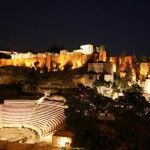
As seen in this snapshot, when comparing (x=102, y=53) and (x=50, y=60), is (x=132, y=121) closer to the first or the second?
(x=102, y=53)

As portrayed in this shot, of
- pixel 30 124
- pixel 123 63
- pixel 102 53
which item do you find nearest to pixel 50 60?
pixel 102 53

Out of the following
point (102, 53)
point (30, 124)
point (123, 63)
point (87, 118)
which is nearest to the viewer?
point (87, 118)

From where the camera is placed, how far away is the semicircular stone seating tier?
74.6 feet

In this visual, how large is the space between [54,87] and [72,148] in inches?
475

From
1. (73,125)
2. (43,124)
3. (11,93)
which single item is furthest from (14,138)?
(11,93)

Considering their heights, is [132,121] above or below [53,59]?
below

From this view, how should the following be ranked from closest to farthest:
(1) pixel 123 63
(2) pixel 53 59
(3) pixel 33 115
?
(3) pixel 33 115, (1) pixel 123 63, (2) pixel 53 59

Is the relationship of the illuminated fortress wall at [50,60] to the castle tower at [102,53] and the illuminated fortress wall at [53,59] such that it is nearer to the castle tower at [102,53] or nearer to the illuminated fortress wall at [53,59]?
the illuminated fortress wall at [53,59]

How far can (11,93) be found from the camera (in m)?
30.4

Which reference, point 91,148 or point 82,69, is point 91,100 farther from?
point 82,69

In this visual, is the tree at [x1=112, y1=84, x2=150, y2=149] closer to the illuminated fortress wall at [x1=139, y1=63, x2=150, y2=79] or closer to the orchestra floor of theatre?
the orchestra floor of theatre

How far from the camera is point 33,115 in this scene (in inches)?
946

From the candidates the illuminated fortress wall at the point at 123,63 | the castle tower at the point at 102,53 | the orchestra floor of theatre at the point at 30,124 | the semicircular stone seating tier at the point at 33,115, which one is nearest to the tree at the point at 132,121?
the orchestra floor of theatre at the point at 30,124

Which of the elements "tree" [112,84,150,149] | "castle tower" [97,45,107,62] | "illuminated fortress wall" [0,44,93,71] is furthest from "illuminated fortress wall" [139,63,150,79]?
"tree" [112,84,150,149]
